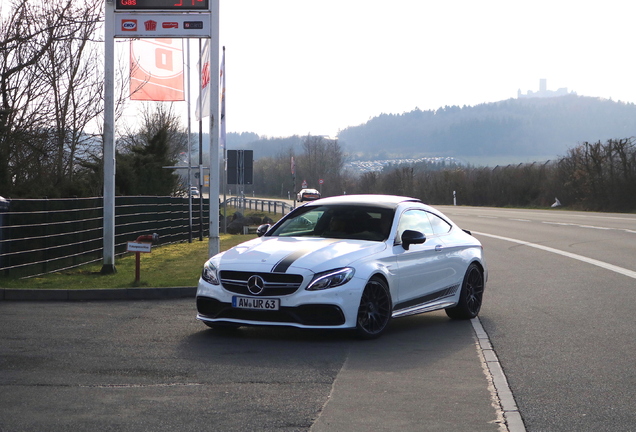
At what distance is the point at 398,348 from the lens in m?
8.01

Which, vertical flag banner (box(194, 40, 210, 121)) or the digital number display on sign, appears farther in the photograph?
vertical flag banner (box(194, 40, 210, 121))

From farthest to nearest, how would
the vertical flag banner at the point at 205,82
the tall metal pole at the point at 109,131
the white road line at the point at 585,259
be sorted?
1. the vertical flag banner at the point at 205,82
2. the white road line at the point at 585,259
3. the tall metal pole at the point at 109,131

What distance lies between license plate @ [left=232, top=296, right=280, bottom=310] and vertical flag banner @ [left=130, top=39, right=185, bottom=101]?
52.2 feet

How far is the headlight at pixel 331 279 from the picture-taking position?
315 inches

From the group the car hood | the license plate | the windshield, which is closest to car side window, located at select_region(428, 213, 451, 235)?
the windshield

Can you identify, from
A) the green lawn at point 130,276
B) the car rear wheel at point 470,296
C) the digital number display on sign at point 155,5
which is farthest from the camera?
the digital number display on sign at point 155,5

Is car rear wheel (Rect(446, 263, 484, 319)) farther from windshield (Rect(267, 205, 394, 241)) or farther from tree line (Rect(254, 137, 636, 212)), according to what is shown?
tree line (Rect(254, 137, 636, 212))

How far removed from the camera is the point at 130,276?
14500 mm

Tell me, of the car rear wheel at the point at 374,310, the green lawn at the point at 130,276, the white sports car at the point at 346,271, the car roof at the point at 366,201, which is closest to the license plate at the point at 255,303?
the white sports car at the point at 346,271

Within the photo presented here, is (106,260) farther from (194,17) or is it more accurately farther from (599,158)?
(599,158)

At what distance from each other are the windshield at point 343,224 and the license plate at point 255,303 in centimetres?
144

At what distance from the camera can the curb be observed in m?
11.6

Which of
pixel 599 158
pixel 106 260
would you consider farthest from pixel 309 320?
pixel 599 158

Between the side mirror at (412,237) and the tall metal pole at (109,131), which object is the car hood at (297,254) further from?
the tall metal pole at (109,131)
